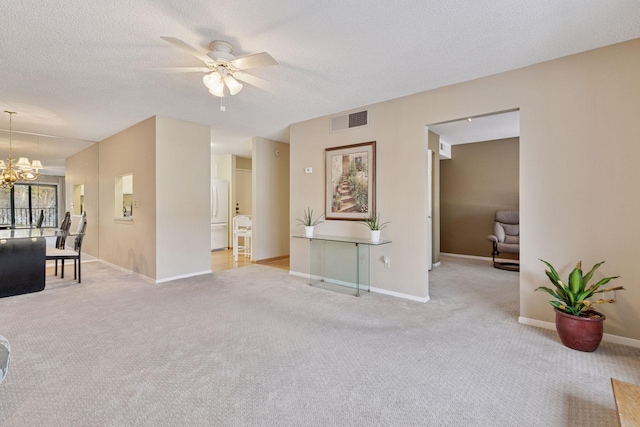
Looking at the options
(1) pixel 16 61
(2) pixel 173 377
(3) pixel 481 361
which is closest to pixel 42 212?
(1) pixel 16 61

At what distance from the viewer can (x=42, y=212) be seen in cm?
596

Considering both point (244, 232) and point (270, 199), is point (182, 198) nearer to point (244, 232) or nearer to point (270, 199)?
point (270, 199)

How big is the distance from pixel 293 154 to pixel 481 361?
13.2ft

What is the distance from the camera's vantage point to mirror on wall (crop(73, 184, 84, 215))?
649cm

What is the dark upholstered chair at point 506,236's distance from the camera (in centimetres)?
588

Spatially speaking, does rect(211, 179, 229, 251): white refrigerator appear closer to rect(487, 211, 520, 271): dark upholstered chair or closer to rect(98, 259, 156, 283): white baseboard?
rect(98, 259, 156, 283): white baseboard

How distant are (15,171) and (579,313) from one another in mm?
8378

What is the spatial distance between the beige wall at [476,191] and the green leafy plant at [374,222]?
3.92 meters

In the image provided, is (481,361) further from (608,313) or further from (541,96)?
(541,96)

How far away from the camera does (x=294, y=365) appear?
2.27 meters

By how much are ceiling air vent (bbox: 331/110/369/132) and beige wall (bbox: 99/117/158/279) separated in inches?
111

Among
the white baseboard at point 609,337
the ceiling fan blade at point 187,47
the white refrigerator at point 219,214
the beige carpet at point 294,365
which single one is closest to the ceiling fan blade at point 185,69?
the ceiling fan blade at point 187,47

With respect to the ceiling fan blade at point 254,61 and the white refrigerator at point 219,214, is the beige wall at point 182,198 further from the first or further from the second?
the ceiling fan blade at point 254,61

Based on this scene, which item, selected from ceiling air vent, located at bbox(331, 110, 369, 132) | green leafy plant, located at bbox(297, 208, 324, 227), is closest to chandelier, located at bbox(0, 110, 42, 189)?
green leafy plant, located at bbox(297, 208, 324, 227)
